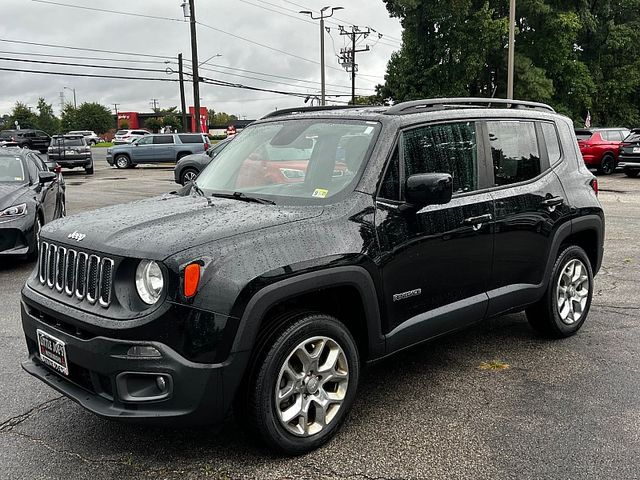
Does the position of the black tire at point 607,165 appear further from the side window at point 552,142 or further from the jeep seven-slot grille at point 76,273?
the jeep seven-slot grille at point 76,273

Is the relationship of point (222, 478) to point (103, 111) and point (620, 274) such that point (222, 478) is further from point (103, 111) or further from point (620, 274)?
point (103, 111)

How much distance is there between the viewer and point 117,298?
2.96 m

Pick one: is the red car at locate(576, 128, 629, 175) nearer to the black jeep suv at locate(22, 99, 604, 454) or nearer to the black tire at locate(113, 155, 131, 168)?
the black jeep suv at locate(22, 99, 604, 454)

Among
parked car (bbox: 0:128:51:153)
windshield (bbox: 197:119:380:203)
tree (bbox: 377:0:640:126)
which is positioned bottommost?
windshield (bbox: 197:119:380:203)

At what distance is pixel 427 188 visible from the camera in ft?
11.5

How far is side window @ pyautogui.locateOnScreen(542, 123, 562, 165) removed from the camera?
16.1 ft

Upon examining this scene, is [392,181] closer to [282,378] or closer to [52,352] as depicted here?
[282,378]

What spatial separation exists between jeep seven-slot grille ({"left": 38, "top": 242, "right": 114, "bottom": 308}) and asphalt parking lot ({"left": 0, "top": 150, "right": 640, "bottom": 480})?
2.84ft

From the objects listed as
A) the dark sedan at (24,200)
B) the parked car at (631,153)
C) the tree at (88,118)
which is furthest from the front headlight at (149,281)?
the tree at (88,118)

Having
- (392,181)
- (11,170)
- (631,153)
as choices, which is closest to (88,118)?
(631,153)

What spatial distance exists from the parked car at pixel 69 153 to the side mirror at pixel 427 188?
84.4ft

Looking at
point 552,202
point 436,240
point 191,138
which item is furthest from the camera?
point 191,138

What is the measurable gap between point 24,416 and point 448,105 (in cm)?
341

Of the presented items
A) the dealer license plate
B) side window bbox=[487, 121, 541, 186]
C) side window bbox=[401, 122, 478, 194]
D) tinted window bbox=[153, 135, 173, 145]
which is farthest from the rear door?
tinted window bbox=[153, 135, 173, 145]
